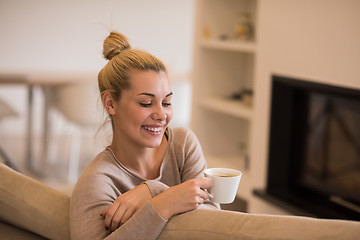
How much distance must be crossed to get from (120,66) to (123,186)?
32 cm

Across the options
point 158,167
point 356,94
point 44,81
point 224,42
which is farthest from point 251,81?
point 158,167

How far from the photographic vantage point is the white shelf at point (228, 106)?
9.92ft

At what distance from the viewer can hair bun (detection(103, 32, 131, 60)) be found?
1419 millimetres

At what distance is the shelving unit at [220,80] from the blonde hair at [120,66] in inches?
72.9

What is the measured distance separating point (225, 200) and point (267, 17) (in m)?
1.81

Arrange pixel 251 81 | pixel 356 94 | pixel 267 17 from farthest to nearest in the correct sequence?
pixel 251 81
pixel 267 17
pixel 356 94

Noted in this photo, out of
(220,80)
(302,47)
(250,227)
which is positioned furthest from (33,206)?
(220,80)

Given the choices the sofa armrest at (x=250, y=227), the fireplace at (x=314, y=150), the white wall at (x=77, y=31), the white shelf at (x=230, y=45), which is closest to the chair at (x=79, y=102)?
the white shelf at (x=230, y=45)

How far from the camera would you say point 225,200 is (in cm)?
112

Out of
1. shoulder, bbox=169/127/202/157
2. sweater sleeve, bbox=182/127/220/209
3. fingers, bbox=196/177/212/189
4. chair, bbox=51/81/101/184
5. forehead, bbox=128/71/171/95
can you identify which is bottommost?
chair, bbox=51/81/101/184

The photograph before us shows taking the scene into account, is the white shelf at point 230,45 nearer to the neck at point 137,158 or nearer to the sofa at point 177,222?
the neck at point 137,158

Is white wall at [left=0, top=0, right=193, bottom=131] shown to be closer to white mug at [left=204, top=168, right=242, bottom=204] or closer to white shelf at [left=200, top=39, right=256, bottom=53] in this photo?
white shelf at [left=200, top=39, right=256, bottom=53]

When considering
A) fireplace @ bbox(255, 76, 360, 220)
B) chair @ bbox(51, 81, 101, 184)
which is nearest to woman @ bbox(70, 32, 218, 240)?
fireplace @ bbox(255, 76, 360, 220)

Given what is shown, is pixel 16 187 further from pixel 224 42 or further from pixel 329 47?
pixel 224 42
